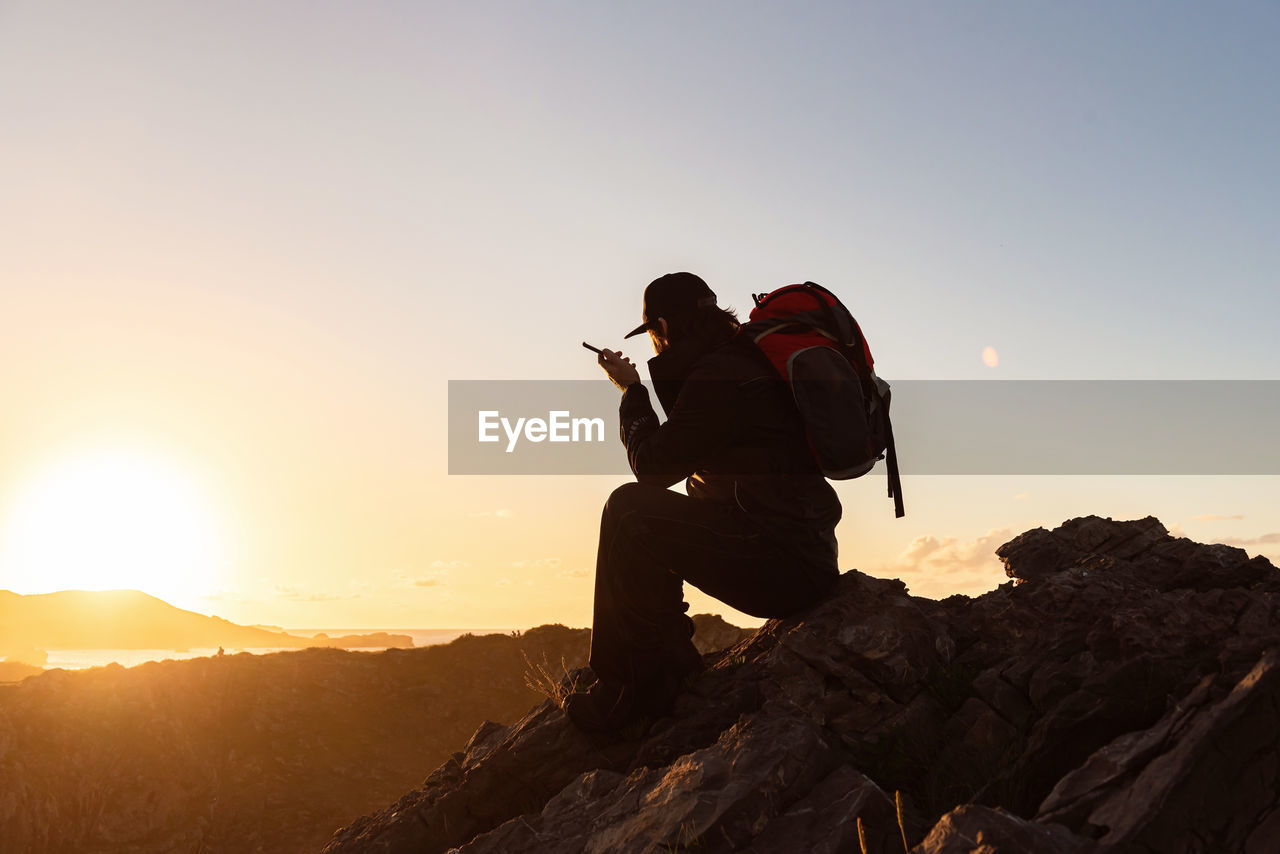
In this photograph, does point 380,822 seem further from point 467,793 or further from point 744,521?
point 744,521

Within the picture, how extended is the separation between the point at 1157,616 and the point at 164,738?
68.7ft

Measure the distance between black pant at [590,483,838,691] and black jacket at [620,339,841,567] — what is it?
0.45ft

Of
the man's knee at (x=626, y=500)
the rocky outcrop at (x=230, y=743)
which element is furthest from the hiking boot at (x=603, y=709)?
the rocky outcrop at (x=230, y=743)

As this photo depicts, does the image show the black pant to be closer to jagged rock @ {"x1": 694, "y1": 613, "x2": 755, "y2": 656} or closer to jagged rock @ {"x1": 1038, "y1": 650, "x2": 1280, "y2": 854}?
jagged rock @ {"x1": 1038, "y1": 650, "x2": 1280, "y2": 854}

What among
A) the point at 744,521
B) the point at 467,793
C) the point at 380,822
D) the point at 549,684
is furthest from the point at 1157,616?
the point at 380,822

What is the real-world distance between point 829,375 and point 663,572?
5.65 feet

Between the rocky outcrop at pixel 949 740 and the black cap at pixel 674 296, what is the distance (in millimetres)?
2477

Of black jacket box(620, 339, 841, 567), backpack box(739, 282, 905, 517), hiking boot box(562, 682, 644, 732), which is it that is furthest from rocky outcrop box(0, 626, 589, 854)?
backpack box(739, 282, 905, 517)

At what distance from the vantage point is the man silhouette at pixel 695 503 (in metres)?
5.52

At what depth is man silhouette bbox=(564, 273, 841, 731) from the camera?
552cm

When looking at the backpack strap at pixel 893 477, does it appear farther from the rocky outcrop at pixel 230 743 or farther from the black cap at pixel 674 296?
the rocky outcrop at pixel 230 743

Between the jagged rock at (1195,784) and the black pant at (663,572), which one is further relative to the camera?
the black pant at (663,572)

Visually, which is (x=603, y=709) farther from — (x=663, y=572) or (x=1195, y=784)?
(x=1195, y=784)

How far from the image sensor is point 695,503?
18.5 ft
